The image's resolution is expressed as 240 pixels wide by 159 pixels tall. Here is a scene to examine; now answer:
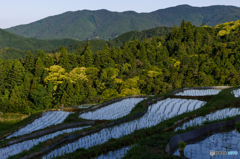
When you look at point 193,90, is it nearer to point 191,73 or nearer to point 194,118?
point 194,118

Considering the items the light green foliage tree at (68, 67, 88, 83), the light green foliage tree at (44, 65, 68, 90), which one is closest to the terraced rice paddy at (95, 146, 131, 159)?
the light green foliage tree at (68, 67, 88, 83)

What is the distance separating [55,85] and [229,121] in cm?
4855

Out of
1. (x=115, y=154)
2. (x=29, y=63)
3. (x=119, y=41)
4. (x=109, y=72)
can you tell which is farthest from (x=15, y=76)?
(x=119, y=41)

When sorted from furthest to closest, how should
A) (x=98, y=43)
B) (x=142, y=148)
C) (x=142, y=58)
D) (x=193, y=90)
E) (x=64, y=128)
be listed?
1. (x=98, y=43)
2. (x=142, y=58)
3. (x=193, y=90)
4. (x=64, y=128)
5. (x=142, y=148)

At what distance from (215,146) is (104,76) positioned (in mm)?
47687

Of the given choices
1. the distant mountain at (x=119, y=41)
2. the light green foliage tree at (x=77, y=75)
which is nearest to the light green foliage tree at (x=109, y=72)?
the light green foliage tree at (x=77, y=75)

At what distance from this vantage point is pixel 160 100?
23.3 m

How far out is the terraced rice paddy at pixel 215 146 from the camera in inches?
269

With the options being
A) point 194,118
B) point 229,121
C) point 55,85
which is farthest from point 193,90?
point 55,85

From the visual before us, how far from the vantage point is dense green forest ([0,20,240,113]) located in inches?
1949

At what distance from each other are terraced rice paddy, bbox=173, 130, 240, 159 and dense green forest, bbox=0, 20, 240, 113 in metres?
38.7

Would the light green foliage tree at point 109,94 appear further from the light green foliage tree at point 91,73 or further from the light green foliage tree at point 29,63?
the light green foliage tree at point 29,63

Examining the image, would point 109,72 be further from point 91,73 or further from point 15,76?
point 15,76

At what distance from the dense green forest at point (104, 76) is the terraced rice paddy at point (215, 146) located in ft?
127
